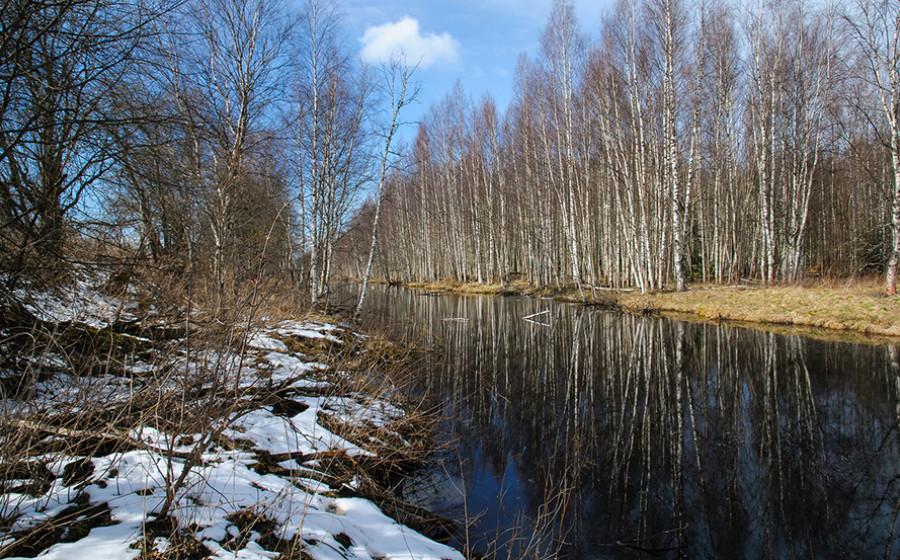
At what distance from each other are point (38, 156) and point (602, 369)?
795cm

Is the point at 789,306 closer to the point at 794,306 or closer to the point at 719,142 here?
the point at 794,306

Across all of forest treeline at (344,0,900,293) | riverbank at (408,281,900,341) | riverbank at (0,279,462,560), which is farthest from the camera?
forest treeline at (344,0,900,293)

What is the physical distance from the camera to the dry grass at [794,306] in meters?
9.99

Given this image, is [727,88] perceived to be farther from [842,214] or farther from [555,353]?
[555,353]

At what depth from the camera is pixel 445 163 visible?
29703mm

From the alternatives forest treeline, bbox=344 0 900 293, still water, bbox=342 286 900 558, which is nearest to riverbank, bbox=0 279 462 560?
still water, bbox=342 286 900 558

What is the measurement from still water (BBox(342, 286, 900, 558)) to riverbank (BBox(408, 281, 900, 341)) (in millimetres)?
2115

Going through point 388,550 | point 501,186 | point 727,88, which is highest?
point 727,88

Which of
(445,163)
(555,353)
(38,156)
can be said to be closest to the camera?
(38,156)

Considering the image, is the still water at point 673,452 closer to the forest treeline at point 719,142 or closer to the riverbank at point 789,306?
the riverbank at point 789,306

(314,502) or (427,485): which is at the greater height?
(314,502)

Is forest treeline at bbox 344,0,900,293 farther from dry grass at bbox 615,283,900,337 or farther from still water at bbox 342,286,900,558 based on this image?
still water at bbox 342,286,900,558

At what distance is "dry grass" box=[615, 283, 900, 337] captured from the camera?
9.99 m

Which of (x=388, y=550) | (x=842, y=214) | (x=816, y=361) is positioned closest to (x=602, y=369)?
(x=816, y=361)
